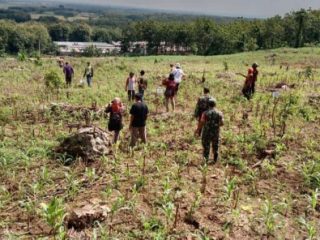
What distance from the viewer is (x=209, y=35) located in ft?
→ 288

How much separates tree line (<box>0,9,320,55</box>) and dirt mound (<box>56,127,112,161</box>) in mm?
63278

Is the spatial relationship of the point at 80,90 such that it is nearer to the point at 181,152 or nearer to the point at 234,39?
the point at 181,152

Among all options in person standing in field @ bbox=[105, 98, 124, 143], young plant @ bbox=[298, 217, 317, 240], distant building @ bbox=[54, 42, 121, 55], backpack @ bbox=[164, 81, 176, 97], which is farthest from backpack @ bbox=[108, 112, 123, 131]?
distant building @ bbox=[54, 42, 121, 55]

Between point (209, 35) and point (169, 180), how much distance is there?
8119 centimetres

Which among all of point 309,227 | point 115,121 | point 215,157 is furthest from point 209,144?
point 309,227

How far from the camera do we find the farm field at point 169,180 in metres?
7.39

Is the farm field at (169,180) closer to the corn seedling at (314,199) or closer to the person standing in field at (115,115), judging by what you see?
the corn seedling at (314,199)

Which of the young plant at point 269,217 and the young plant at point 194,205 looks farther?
the young plant at point 194,205

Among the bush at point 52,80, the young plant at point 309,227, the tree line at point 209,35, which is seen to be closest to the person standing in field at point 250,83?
the bush at point 52,80

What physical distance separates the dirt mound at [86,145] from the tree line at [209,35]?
63.3 m

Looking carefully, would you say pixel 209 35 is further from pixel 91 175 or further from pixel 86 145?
pixel 91 175

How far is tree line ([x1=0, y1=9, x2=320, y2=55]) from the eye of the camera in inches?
3063

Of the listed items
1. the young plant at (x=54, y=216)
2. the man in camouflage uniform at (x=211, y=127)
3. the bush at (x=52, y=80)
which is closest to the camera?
the young plant at (x=54, y=216)

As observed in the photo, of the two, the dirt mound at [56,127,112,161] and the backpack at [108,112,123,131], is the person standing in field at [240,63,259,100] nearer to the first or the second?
the backpack at [108,112,123,131]
